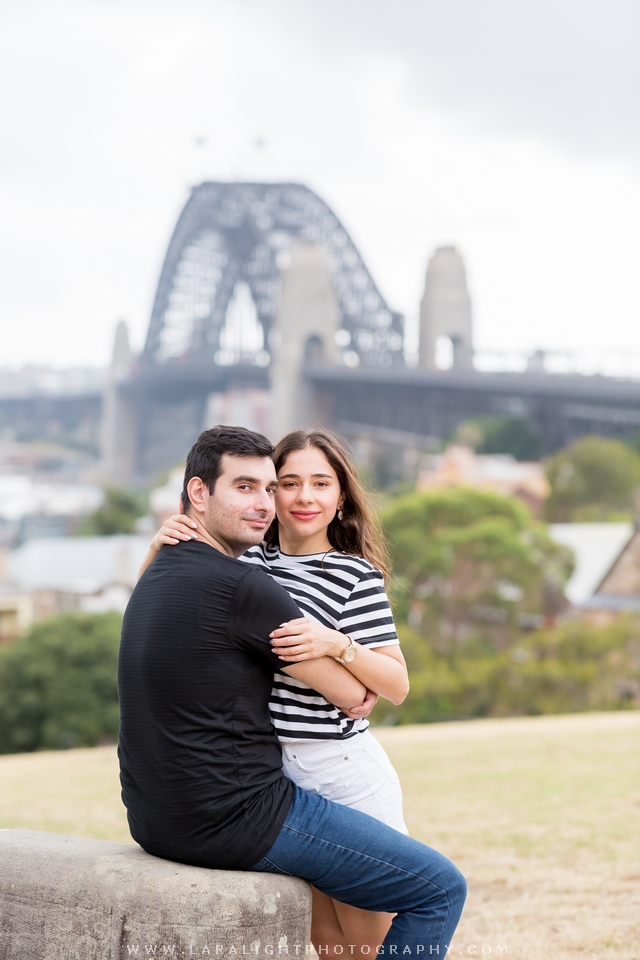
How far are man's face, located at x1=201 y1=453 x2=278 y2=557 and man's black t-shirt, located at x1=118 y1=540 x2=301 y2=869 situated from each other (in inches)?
4.7

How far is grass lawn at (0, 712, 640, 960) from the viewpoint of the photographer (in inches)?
152

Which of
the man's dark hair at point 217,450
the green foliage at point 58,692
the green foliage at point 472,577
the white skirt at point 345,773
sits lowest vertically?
the green foliage at point 58,692

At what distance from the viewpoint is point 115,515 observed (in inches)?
2352

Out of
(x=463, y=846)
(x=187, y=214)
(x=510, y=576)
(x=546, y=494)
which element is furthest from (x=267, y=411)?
(x=463, y=846)

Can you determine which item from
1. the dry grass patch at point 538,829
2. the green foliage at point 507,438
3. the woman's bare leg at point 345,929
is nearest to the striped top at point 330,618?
the woman's bare leg at point 345,929

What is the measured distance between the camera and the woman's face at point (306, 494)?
286 centimetres

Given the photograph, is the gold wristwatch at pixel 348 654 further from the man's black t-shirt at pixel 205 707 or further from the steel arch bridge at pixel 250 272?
the steel arch bridge at pixel 250 272

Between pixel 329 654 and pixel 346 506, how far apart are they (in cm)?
60

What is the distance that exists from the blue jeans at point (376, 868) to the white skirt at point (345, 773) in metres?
0.06

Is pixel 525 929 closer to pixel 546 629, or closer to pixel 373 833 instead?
pixel 373 833

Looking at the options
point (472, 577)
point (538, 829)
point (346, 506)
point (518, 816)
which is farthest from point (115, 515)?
point (346, 506)

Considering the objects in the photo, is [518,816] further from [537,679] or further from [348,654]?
[537,679]

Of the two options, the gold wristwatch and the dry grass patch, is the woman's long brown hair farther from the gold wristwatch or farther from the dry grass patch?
the dry grass patch

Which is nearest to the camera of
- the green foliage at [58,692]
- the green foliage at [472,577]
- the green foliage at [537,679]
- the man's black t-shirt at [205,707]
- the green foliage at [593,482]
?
the man's black t-shirt at [205,707]
